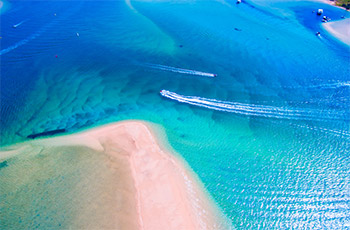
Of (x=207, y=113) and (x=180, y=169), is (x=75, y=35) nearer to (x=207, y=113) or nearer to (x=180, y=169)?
(x=207, y=113)

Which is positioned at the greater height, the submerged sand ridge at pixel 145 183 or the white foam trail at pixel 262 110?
the white foam trail at pixel 262 110

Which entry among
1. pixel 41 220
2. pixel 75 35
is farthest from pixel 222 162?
pixel 75 35

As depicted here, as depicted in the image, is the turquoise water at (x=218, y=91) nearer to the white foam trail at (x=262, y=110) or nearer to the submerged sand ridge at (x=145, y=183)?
the white foam trail at (x=262, y=110)

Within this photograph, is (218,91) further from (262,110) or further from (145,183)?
(145,183)

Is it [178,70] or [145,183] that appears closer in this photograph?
[145,183]

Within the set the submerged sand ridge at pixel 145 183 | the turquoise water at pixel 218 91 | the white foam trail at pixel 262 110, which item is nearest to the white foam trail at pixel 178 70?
the turquoise water at pixel 218 91

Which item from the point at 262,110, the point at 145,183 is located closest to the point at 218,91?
the point at 262,110
